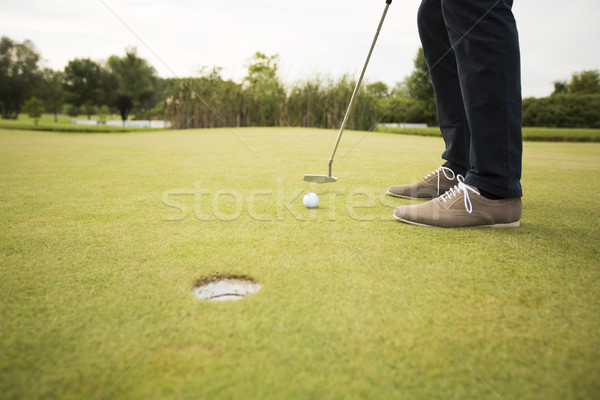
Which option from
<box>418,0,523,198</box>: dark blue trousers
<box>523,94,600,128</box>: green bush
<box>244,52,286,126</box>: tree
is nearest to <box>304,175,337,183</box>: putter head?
<box>418,0,523,198</box>: dark blue trousers

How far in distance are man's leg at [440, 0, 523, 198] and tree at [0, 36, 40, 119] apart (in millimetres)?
38374

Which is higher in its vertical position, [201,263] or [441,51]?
[441,51]

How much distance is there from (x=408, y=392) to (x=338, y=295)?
304 millimetres

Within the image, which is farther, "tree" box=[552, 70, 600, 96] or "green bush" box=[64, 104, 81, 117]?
"green bush" box=[64, 104, 81, 117]

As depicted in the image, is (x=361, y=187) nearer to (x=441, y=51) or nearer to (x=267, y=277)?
(x=441, y=51)

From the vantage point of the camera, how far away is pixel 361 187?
88.3 inches

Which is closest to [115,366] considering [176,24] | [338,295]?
[338,295]

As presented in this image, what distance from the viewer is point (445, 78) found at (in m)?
1.90

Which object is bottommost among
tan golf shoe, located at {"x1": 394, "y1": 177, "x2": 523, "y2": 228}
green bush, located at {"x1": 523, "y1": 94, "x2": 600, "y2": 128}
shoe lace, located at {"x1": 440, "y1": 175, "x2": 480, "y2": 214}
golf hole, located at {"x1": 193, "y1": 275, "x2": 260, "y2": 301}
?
golf hole, located at {"x1": 193, "y1": 275, "x2": 260, "y2": 301}

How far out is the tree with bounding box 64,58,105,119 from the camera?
1622 inches

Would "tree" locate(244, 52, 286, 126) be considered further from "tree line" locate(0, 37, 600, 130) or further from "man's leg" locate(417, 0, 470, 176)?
"man's leg" locate(417, 0, 470, 176)

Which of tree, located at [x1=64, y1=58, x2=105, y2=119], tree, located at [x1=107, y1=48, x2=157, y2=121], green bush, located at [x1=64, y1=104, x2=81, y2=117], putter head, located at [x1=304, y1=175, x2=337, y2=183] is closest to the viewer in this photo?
putter head, located at [x1=304, y1=175, x2=337, y2=183]

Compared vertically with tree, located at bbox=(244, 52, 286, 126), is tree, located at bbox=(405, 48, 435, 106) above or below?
above

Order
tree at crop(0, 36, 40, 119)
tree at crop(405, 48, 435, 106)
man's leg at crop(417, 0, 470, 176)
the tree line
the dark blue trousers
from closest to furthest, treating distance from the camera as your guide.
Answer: the dark blue trousers → man's leg at crop(417, 0, 470, 176) → the tree line → tree at crop(405, 48, 435, 106) → tree at crop(0, 36, 40, 119)
